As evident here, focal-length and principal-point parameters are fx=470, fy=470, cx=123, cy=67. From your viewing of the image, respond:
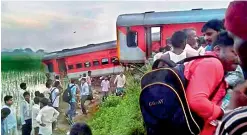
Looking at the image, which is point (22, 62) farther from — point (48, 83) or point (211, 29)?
point (211, 29)

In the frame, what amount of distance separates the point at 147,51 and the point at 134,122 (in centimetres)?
45

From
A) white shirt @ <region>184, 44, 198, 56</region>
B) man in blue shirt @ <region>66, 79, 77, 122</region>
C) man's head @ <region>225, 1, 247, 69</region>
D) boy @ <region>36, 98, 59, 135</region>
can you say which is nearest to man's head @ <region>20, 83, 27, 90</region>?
boy @ <region>36, 98, 59, 135</region>

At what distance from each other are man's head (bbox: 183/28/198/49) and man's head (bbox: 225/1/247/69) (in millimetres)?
537

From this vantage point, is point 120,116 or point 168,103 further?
point 120,116

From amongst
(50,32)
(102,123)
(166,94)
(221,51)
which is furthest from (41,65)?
(221,51)

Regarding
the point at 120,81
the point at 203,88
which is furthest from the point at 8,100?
the point at 203,88

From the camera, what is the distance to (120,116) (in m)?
2.48

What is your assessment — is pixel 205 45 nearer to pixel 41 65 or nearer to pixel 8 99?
pixel 41 65

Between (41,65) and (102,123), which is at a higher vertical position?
(41,65)

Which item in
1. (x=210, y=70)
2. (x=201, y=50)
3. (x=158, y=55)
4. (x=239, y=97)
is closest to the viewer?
(x=239, y=97)

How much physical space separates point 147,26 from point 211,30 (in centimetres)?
29

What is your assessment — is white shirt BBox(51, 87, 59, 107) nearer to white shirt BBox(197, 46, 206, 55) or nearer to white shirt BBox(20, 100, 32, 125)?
white shirt BBox(20, 100, 32, 125)

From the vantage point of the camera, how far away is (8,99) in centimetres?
219

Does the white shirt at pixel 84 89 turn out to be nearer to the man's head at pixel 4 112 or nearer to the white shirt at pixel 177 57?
the man's head at pixel 4 112
